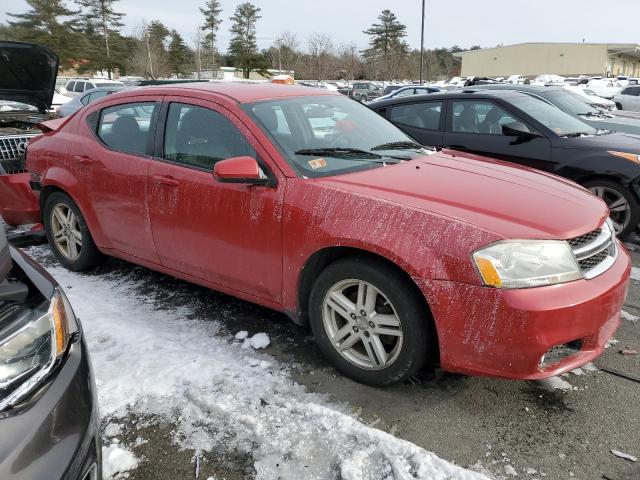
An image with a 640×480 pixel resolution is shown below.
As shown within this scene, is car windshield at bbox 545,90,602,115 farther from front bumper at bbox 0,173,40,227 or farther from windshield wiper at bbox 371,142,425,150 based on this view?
front bumper at bbox 0,173,40,227

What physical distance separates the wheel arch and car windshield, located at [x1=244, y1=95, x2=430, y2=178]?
1.50 ft

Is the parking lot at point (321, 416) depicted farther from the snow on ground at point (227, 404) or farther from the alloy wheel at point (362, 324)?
the alloy wheel at point (362, 324)

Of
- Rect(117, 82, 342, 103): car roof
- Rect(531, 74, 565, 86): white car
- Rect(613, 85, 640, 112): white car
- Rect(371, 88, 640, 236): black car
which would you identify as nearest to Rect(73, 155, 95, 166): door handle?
Rect(117, 82, 342, 103): car roof

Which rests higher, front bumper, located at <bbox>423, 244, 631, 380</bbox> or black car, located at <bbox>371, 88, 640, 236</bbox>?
black car, located at <bbox>371, 88, 640, 236</bbox>

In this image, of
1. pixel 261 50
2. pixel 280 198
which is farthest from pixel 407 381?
pixel 261 50

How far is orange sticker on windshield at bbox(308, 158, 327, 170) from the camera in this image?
2.94m

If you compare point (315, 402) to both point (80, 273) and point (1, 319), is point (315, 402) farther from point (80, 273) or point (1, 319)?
point (80, 273)

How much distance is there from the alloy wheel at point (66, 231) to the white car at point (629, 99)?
23.8 metres

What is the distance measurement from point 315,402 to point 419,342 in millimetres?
626

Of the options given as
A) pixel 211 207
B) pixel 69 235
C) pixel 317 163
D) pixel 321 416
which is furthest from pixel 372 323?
pixel 69 235

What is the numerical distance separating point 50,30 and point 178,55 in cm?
1734

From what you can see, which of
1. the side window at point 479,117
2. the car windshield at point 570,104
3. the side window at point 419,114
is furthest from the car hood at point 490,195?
the car windshield at point 570,104

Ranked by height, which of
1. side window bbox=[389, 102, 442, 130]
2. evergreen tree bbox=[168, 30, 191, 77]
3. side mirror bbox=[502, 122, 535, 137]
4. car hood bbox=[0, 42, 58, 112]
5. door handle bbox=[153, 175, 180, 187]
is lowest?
door handle bbox=[153, 175, 180, 187]

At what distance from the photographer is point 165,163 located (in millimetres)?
3434
